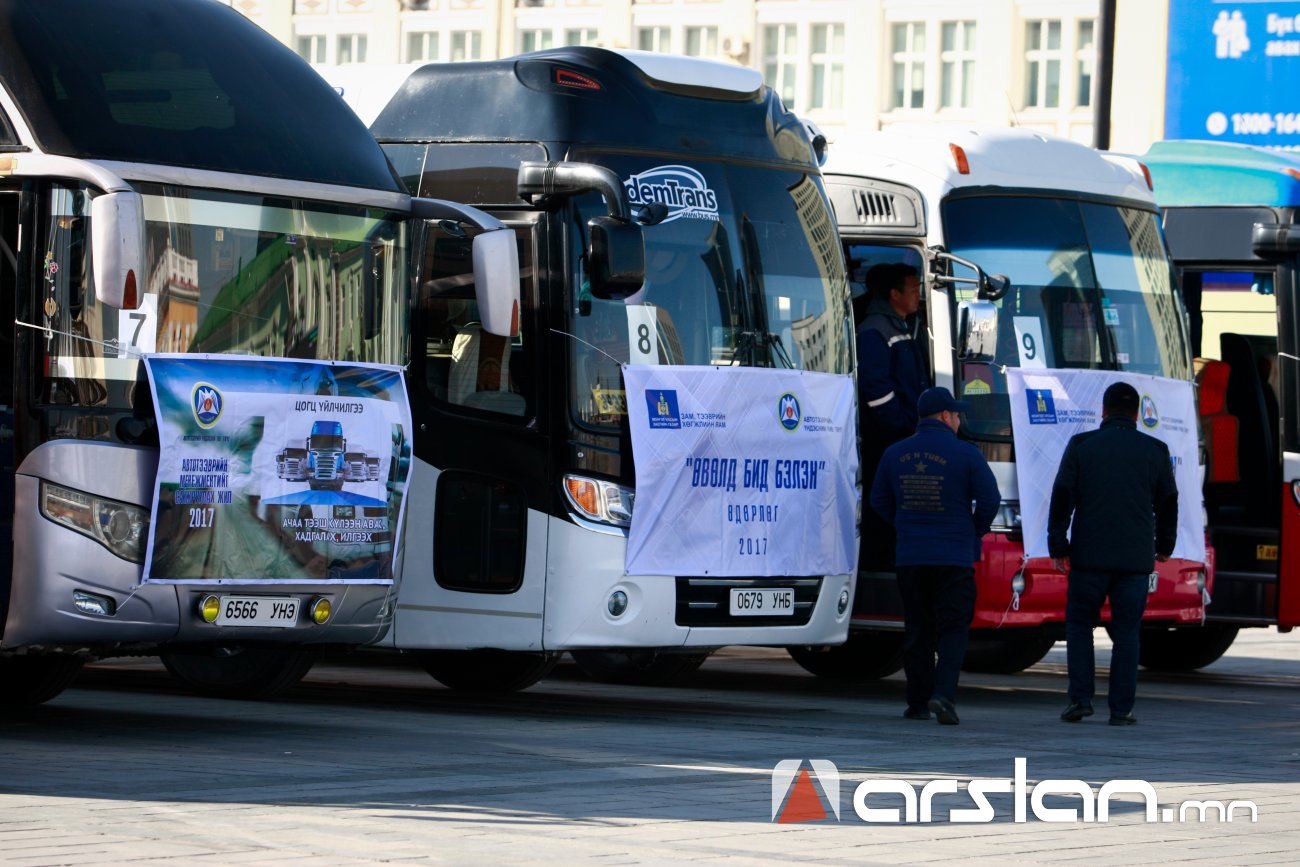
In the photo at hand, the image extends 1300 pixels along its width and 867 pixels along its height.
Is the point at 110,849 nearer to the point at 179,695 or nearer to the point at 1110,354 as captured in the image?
the point at 179,695

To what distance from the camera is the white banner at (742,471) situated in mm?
13352

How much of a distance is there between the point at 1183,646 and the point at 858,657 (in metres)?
3.23

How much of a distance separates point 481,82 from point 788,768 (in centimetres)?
449

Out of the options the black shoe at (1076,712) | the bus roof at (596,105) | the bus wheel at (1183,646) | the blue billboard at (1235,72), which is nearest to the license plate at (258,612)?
the bus roof at (596,105)

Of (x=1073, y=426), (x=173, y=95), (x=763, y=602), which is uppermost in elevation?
(x=173, y=95)

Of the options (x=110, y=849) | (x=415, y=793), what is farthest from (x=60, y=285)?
(x=110, y=849)

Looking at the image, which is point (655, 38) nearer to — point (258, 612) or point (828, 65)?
point (828, 65)

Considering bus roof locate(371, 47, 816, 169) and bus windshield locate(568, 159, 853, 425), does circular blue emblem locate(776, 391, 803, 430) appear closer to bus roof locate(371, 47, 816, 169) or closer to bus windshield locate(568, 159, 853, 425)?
bus windshield locate(568, 159, 853, 425)

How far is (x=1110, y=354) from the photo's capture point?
15711mm

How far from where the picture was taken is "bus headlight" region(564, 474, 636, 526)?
1330cm

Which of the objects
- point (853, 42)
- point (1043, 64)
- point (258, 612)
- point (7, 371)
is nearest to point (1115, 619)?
point (258, 612)

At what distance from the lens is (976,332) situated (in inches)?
596

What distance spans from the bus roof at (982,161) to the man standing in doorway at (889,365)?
25.2 inches

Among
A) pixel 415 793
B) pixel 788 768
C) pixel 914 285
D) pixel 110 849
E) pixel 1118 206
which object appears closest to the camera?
pixel 110 849
